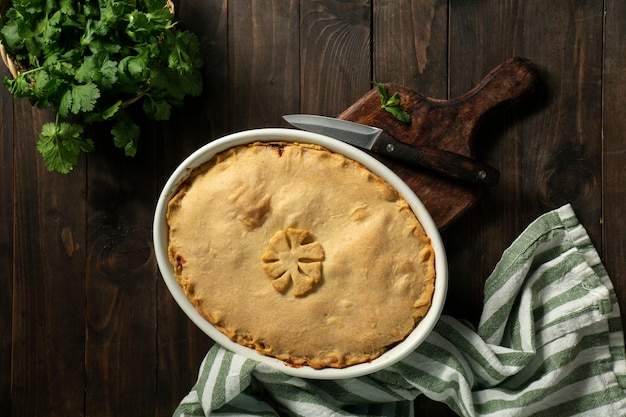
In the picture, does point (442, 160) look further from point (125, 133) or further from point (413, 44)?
point (125, 133)

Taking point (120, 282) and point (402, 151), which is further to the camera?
point (120, 282)

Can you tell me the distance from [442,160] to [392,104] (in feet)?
0.66

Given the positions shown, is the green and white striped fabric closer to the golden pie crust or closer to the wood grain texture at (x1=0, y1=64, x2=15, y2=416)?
the golden pie crust

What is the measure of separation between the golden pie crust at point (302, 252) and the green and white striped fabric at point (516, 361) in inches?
7.1

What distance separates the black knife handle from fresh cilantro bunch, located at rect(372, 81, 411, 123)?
10 centimetres

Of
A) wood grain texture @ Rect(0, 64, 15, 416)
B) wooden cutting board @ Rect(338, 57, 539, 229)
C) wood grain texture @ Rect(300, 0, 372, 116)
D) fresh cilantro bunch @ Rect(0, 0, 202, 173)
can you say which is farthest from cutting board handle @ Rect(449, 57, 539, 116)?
wood grain texture @ Rect(0, 64, 15, 416)

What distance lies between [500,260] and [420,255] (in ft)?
1.13

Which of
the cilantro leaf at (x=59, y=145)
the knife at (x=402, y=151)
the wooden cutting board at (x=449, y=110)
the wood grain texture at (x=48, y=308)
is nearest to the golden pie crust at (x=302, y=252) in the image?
the knife at (x=402, y=151)

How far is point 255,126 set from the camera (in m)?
1.69

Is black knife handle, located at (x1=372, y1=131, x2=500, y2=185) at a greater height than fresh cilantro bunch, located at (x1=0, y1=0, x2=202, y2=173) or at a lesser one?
lesser

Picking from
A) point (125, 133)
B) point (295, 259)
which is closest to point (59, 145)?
point (125, 133)

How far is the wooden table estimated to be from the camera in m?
1.63

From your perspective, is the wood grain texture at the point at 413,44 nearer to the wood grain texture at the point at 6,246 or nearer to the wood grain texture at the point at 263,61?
the wood grain texture at the point at 263,61

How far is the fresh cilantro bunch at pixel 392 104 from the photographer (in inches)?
61.4
